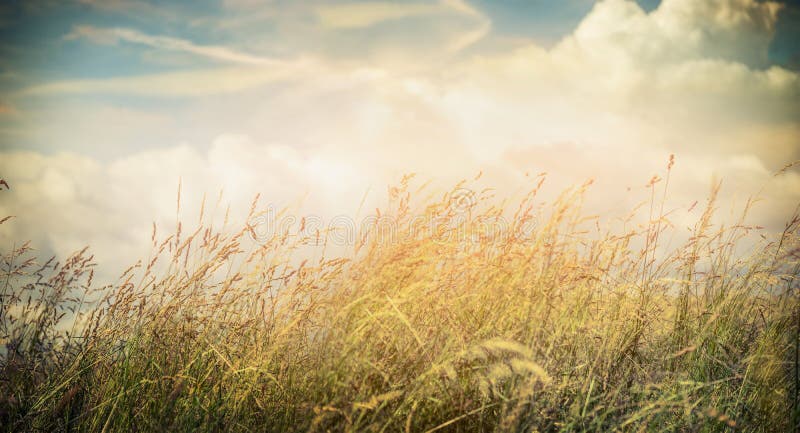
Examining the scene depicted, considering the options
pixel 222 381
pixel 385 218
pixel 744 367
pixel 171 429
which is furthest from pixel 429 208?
pixel 744 367

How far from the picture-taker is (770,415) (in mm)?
2553

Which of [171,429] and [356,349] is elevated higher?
[356,349]

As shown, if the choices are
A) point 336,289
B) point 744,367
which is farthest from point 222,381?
point 744,367

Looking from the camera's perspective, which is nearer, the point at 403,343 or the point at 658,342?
the point at 403,343

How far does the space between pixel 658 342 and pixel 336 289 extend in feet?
6.81

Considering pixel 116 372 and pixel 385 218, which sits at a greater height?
pixel 385 218

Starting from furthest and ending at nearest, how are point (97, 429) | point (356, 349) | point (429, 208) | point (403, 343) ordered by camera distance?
point (429, 208), point (97, 429), point (403, 343), point (356, 349)

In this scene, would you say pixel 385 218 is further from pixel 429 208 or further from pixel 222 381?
pixel 222 381

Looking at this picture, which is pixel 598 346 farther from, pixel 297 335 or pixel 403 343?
pixel 297 335

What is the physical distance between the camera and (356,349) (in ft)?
6.90

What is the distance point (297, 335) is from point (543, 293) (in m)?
1.20

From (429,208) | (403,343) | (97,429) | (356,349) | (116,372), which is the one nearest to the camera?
(356,349)

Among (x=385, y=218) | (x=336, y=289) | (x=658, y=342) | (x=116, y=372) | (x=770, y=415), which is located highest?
(x=385, y=218)

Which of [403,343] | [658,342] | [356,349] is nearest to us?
[356,349]
